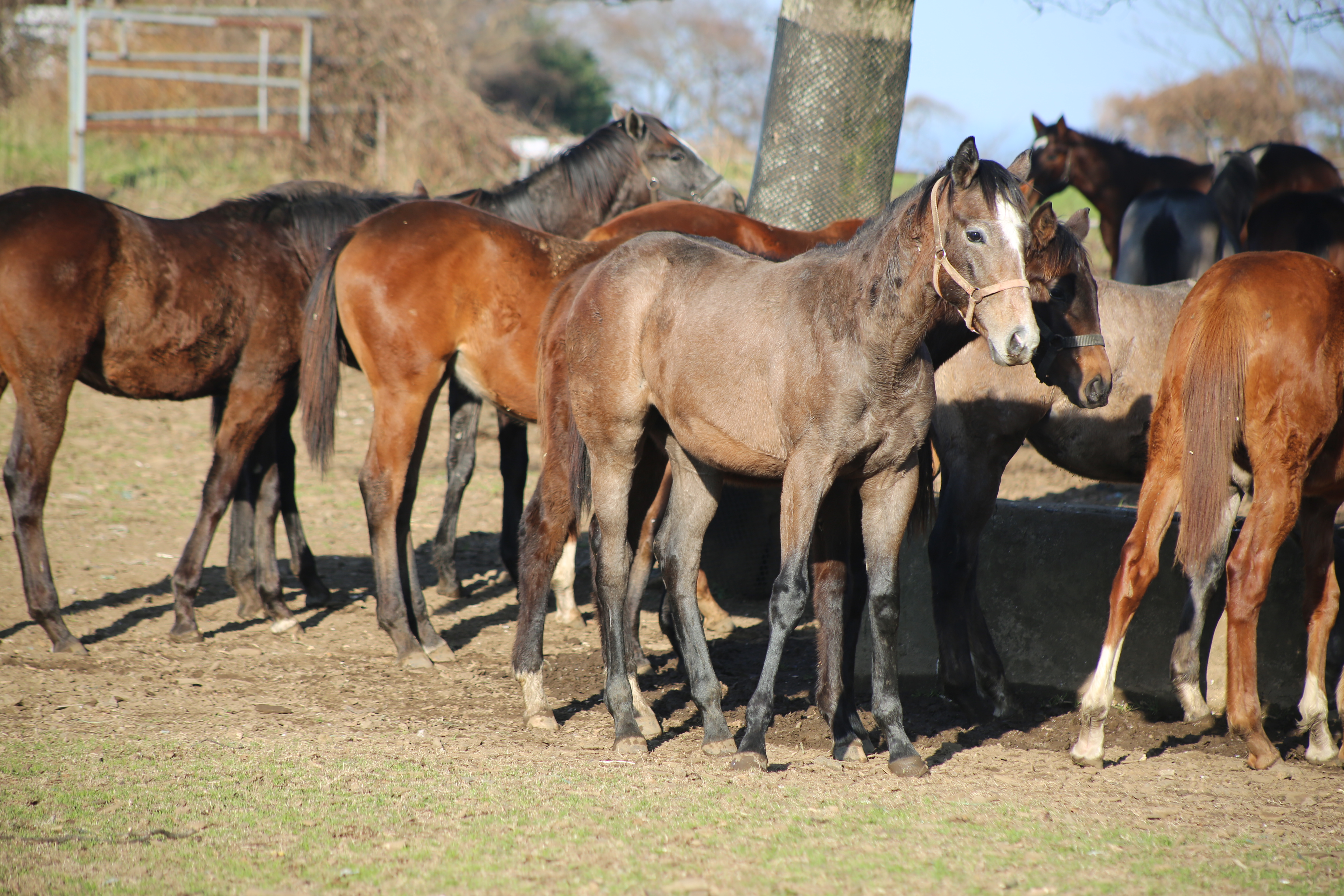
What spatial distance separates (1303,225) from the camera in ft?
26.3

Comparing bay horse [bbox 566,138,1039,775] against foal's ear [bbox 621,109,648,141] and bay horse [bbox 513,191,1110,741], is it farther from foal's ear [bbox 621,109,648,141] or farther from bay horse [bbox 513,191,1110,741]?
foal's ear [bbox 621,109,648,141]

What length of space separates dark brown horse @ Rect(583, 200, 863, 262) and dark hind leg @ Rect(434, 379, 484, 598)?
4.82 ft

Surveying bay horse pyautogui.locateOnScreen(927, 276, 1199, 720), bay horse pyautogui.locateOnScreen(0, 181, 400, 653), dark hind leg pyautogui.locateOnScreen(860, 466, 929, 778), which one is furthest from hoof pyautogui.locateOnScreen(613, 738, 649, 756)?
bay horse pyautogui.locateOnScreen(0, 181, 400, 653)

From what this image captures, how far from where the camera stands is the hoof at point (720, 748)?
13.6 ft

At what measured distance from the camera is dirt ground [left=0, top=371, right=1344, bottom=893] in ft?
9.82

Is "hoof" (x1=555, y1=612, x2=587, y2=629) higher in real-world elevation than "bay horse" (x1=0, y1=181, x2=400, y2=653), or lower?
lower

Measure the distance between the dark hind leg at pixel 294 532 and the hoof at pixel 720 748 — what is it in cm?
346

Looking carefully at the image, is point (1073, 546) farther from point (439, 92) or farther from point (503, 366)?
point (439, 92)

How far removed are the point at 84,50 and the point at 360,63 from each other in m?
4.22

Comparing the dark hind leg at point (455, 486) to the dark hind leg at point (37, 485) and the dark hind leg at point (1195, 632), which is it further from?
the dark hind leg at point (1195, 632)

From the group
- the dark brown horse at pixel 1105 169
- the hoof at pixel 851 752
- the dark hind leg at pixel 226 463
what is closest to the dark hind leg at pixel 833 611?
the hoof at pixel 851 752

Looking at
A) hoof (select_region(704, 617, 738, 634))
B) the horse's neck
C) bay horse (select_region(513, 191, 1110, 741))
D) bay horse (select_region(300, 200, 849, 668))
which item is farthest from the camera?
the horse's neck

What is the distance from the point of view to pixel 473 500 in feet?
31.4

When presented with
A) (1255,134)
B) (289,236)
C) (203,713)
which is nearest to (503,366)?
(289,236)
